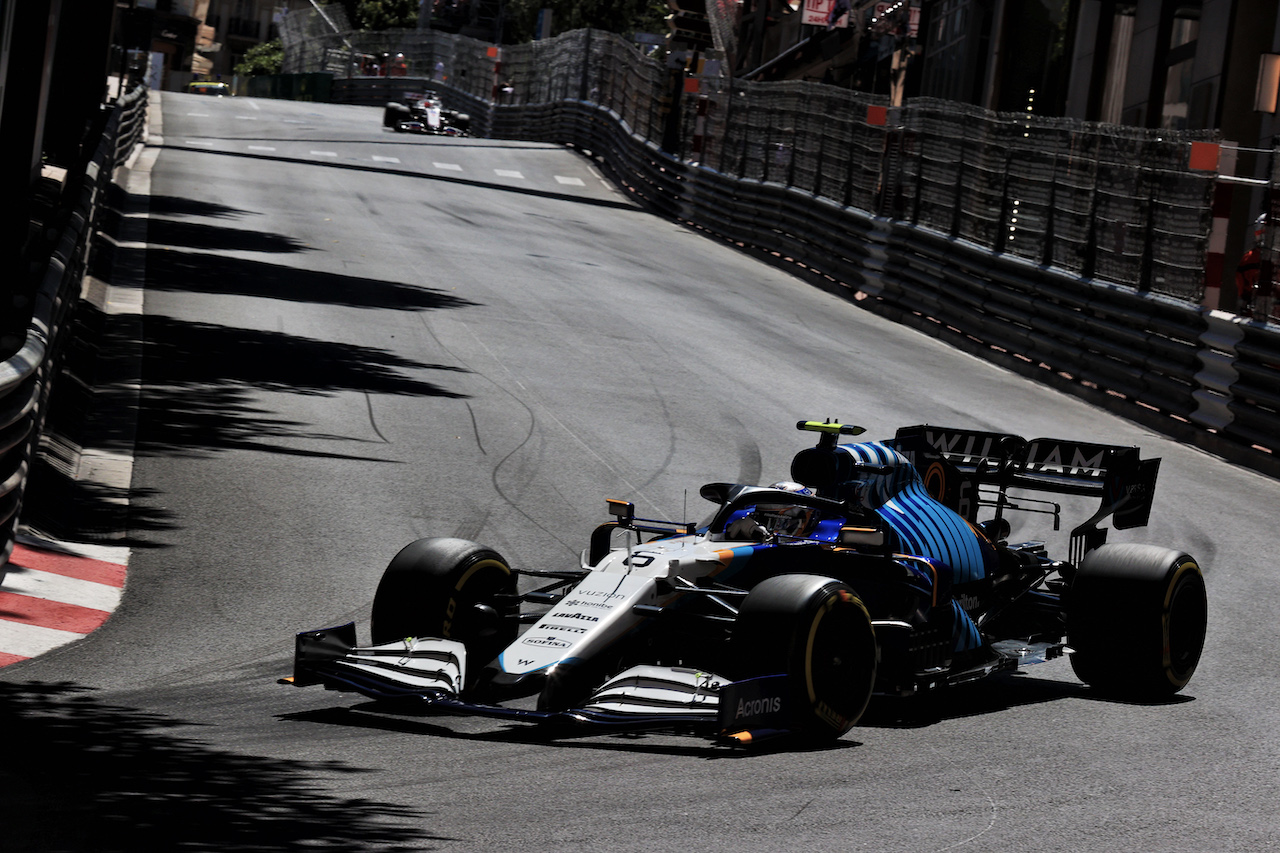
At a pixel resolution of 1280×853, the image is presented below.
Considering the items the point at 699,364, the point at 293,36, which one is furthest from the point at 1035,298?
the point at 293,36

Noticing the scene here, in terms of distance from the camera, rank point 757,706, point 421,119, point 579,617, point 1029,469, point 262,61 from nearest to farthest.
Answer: point 757,706 < point 579,617 < point 1029,469 < point 421,119 < point 262,61

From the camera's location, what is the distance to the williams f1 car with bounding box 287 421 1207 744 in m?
6.00

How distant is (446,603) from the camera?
6.82 metres

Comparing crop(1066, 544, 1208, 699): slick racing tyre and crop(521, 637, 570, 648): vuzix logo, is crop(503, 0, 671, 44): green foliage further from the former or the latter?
crop(521, 637, 570, 648): vuzix logo

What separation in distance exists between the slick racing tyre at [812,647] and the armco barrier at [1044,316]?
9.31 metres

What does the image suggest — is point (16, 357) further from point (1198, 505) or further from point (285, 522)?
point (1198, 505)

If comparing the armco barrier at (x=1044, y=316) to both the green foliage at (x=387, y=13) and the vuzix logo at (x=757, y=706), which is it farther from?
the green foliage at (x=387, y=13)

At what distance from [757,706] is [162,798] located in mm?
2081

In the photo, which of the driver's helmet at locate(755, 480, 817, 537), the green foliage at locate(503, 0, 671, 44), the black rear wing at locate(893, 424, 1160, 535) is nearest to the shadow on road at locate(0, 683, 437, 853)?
the driver's helmet at locate(755, 480, 817, 537)

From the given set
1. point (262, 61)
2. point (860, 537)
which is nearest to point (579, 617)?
point (860, 537)

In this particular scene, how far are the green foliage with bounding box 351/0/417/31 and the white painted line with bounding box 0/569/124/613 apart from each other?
94048 millimetres

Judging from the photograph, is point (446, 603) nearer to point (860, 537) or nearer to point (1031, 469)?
point (860, 537)

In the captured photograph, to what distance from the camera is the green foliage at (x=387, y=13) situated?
324ft

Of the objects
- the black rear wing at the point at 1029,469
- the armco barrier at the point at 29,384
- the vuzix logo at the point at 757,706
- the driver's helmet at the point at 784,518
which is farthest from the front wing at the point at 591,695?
the black rear wing at the point at 1029,469
